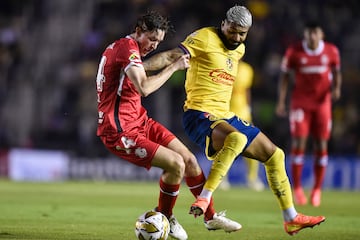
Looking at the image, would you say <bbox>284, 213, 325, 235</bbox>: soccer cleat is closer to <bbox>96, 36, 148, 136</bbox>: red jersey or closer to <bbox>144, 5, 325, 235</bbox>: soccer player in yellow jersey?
<bbox>144, 5, 325, 235</bbox>: soccer player in yellow jersey

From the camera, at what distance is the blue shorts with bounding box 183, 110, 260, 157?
8.12 metres

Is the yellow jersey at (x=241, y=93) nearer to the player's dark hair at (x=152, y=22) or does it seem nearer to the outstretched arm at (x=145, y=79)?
the player's dark hair at (x=152, y=22)

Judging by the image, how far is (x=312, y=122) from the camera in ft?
43.1

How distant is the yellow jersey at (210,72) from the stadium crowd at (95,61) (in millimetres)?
10385

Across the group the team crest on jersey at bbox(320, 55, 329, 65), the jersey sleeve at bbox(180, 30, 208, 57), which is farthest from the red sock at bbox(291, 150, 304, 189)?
the jersey sleeve at bbox(180, 30, 208, 57)

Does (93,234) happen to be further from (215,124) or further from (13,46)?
(13,46)

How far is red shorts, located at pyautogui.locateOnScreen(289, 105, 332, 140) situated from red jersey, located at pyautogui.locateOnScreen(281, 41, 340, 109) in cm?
9

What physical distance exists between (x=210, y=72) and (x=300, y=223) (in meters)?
1.71

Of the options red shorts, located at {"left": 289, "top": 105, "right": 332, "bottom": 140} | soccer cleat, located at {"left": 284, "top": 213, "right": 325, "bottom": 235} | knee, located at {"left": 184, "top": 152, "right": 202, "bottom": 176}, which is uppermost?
knee, located at {"left": 184, "top": 152, "right": 202, "bottom": 176}

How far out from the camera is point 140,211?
1125 cm

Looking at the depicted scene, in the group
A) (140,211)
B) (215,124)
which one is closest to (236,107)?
(140,211)

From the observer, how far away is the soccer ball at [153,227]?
7336 mm

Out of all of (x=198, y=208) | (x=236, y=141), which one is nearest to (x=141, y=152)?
(x=198, y=208)

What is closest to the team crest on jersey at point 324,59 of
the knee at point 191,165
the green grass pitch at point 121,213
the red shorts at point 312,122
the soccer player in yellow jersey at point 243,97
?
the red shorts at point 312,122
